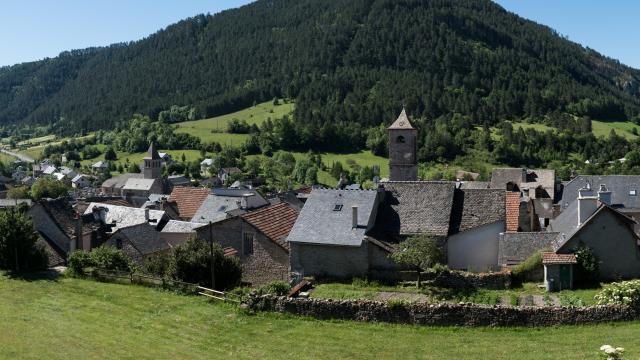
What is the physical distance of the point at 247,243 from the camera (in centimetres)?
3512

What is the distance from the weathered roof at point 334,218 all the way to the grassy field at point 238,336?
7.50 m

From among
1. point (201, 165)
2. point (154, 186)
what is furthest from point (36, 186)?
point (201, 165)

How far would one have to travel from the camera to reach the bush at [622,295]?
2180cm

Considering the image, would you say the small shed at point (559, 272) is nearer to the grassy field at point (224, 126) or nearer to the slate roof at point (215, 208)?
the slate roof at point (215, 208)

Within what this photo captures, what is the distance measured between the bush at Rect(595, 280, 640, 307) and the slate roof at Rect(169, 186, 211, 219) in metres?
37.9

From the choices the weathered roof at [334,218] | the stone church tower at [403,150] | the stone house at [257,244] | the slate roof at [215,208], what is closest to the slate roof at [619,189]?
the stone church tower at [403,150]

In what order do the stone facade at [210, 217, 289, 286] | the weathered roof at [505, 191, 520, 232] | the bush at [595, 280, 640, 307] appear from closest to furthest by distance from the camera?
1. the bush at [595, 280, 640, 307]
2. the stone facade at [210, 217, 289, 286]
3. the weathered roof at [505, 191, 520, 232]

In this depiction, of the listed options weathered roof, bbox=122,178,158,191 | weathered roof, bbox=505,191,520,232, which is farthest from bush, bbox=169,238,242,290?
weathered roof, bbox=122,178,158,191

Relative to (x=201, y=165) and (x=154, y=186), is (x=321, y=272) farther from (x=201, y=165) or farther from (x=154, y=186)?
(x=201, y=165)

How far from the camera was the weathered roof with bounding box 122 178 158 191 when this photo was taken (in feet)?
401

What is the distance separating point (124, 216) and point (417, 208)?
27584 millimetres

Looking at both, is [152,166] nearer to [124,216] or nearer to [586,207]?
[124,216]

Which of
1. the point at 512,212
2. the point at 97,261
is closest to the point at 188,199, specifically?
the point at 97,261

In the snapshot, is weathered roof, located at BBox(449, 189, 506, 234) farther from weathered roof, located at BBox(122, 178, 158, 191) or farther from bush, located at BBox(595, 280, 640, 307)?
weathered roof, located at BBox(122, 178, 158, 191)
